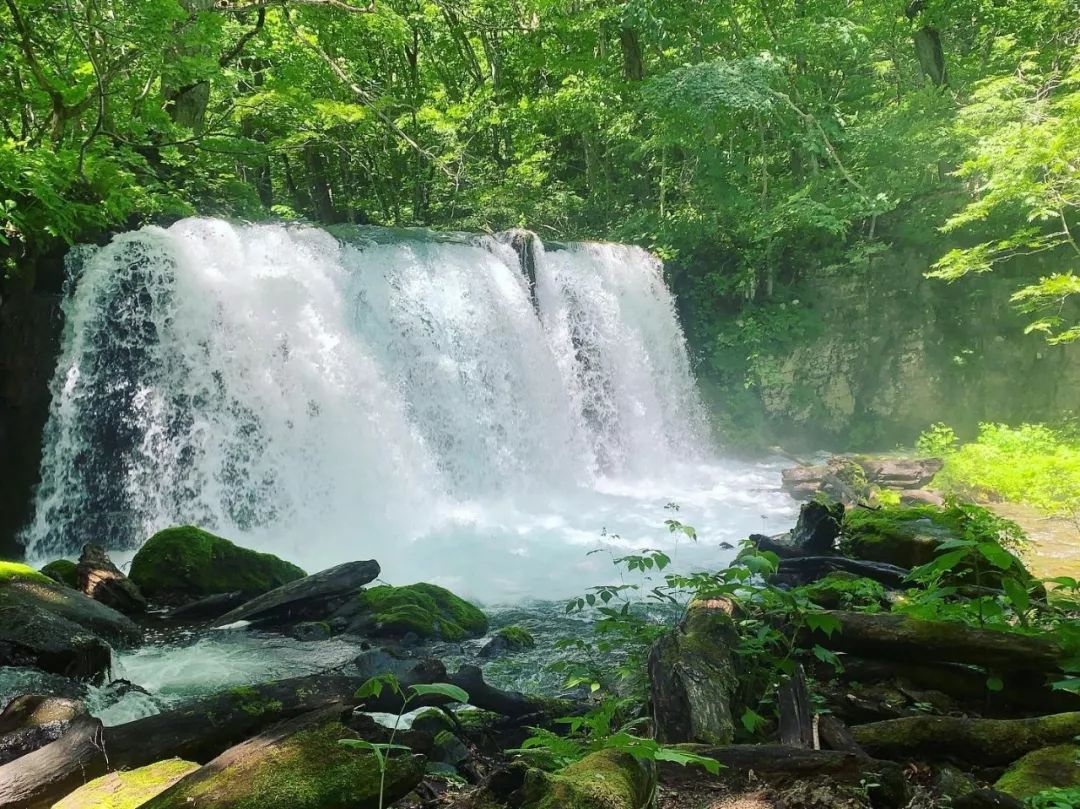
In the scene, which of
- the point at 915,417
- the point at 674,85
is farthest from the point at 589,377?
the point at 915,417

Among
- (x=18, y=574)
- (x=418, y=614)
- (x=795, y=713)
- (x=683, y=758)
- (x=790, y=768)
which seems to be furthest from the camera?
(x=418, y=614)

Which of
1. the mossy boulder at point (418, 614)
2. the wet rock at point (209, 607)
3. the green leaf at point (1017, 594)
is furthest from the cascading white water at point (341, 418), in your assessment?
the green leaf at point (1017, 594)

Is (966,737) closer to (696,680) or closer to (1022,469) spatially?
(696,680)

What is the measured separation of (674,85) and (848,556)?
1113 cm

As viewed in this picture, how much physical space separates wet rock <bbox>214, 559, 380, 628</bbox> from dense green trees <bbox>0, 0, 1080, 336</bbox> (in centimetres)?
502

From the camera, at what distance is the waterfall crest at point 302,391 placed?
9227mm

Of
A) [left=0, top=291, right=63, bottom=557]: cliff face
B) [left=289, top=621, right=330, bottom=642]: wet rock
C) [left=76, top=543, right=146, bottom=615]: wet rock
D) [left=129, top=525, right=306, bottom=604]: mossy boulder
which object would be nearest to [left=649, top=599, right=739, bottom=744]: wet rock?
[left=289, top=621, right=330, bottom=642]: wet rock

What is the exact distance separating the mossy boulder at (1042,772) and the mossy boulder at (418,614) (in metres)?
4.63

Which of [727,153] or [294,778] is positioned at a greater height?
[727,153]

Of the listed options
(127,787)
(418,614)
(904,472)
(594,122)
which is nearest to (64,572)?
(418,614)

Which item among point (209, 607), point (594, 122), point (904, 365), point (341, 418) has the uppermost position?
point (594, 122)

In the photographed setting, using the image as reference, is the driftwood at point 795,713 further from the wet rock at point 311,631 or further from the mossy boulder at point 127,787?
the wet rock at point 311,631

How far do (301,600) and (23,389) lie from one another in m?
5.63

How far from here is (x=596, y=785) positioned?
1.83 metres
